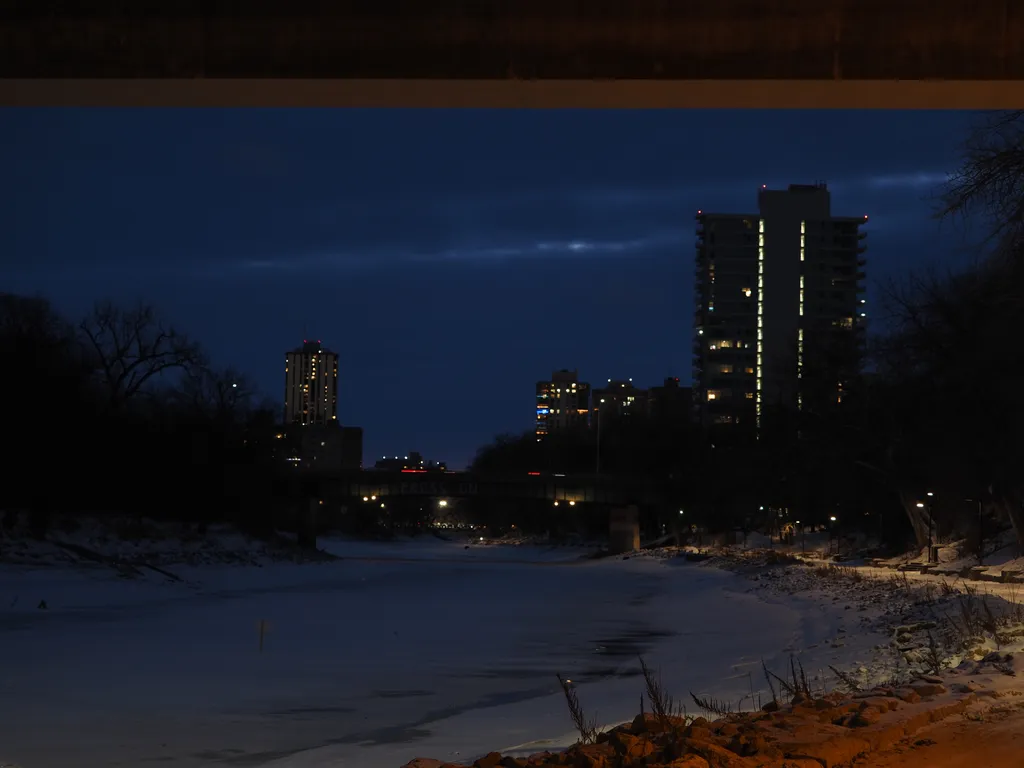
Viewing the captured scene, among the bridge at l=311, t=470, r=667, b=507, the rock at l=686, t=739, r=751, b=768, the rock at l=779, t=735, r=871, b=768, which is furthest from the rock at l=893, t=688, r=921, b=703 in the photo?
the bridge at l=311, t=470, r=667, b=507

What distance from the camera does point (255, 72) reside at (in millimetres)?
10930

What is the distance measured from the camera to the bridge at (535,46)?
10.8 m

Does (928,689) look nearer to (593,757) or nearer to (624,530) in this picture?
(593,757)

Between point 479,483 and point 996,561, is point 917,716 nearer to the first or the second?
point 996,561

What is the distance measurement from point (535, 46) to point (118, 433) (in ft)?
185

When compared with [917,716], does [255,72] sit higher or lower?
higher

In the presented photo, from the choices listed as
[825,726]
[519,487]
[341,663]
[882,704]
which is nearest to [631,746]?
[825,726]

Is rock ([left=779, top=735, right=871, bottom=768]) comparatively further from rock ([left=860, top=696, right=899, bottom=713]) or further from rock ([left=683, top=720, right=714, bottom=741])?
Answer: rock ([left=860, top=696, right=899, bottom=713])

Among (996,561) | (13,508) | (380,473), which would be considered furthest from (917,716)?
(380,473)

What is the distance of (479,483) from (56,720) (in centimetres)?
9279

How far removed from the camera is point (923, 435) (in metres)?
50.4

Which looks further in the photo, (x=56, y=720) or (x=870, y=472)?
(x=870, y=472)

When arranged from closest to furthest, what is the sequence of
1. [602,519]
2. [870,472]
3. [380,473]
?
[870,472] → [380,473] → [602,519]

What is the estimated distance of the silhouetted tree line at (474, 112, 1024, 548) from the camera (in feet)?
80.7
